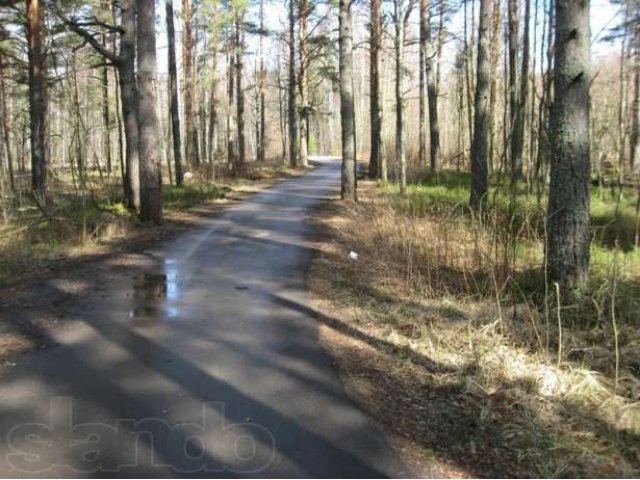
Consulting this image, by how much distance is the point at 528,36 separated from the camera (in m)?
22.2

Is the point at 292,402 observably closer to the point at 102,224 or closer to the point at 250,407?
the point at 250,407

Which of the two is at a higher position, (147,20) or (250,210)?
(147,20)

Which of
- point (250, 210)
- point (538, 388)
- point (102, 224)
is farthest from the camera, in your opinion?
point (250, 210)

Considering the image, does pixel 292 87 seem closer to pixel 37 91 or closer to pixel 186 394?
pixel 37 91

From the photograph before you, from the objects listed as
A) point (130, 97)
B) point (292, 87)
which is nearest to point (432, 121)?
point (130, 97)

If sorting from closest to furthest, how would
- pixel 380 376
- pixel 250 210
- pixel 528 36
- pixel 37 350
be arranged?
pixel 380 376 < pixel 37 350 < pixel 250 210 < pixel 528 36

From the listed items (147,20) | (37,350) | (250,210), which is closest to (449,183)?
(250,210)

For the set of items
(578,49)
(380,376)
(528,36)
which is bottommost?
(380,376)

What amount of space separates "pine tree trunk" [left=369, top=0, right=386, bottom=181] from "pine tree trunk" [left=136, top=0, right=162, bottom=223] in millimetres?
10472

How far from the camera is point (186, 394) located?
15.2 feet

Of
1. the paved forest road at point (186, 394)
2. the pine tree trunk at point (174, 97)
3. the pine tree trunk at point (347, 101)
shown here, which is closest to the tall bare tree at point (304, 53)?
the pine tree trunk at point (174, 97)

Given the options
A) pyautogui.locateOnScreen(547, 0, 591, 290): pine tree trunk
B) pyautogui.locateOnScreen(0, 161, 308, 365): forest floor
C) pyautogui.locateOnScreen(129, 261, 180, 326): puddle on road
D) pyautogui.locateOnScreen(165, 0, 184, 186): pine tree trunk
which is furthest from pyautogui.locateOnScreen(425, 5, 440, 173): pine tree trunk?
pyautogui.locateOnScreen(547, 0, 591, 290): pine tree trunk

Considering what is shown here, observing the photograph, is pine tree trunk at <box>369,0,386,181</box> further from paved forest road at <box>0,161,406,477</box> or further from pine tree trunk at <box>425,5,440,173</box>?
paved forest road at <box>0,161,406,477</box>

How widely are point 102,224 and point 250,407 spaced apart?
8430 millimetres
